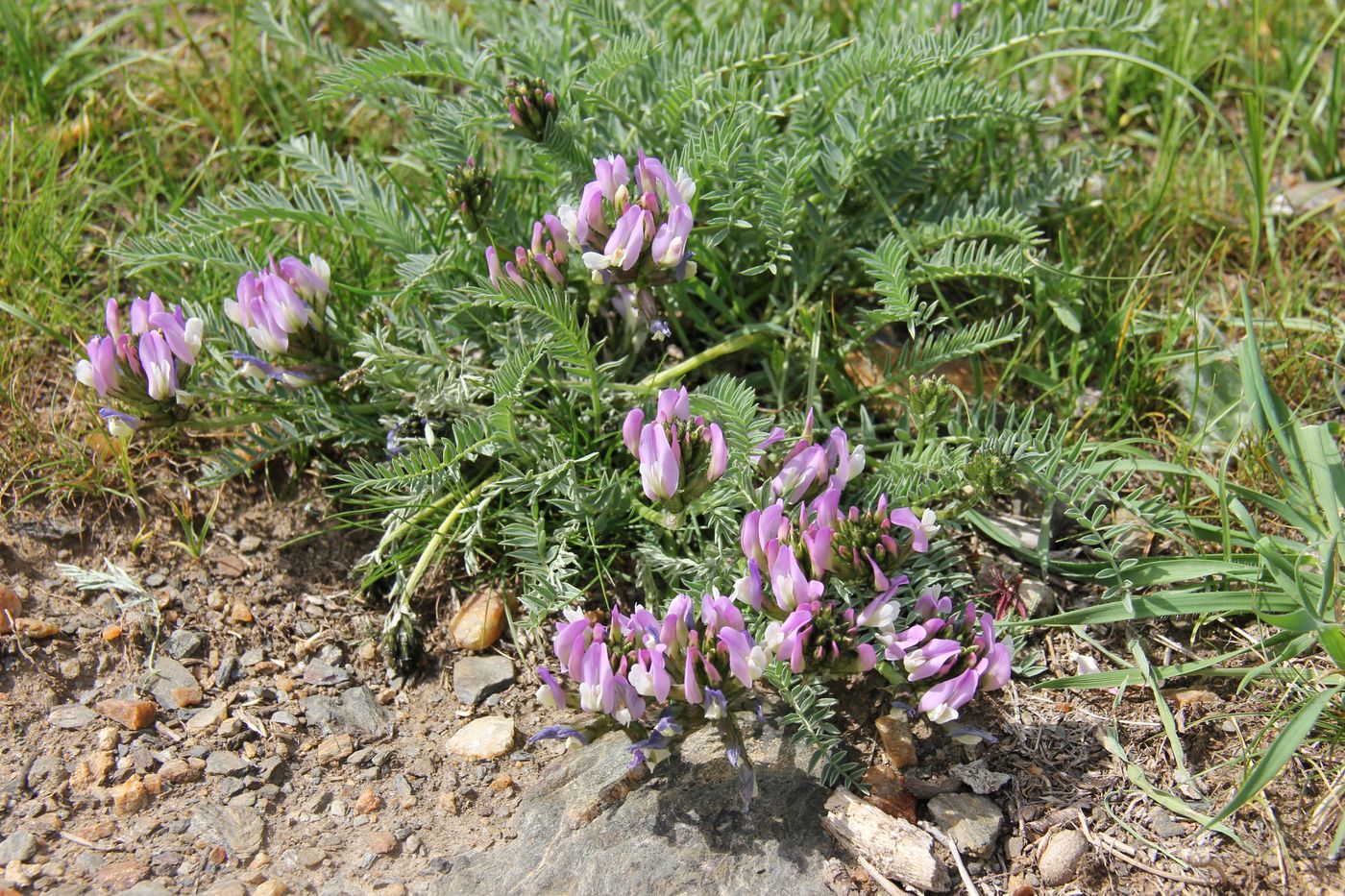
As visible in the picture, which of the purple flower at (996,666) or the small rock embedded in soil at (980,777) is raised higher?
the purple flower at (996,666)

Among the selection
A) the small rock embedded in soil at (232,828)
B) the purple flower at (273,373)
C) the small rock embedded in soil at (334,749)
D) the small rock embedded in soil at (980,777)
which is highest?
the purple flower at (273,373)

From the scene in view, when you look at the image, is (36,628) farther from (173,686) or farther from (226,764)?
(226,764)

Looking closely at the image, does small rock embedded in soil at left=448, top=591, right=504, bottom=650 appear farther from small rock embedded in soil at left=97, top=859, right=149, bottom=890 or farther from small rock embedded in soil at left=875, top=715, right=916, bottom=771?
small rock embedded in soil at left=875, top=715, right=916, bottom=771

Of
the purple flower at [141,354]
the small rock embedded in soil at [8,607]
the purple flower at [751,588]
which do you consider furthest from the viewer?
the small rock embedded in soil at [8,607]

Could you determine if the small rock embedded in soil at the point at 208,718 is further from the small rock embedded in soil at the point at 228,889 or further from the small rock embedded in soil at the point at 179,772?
the small rock embedded in soil at the point at 228,889

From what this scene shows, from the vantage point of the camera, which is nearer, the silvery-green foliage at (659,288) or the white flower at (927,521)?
the white flower at (927,521)

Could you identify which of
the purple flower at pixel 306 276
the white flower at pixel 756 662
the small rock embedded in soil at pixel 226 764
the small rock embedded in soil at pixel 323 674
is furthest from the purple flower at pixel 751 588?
the purple flower at pixel 306 276
